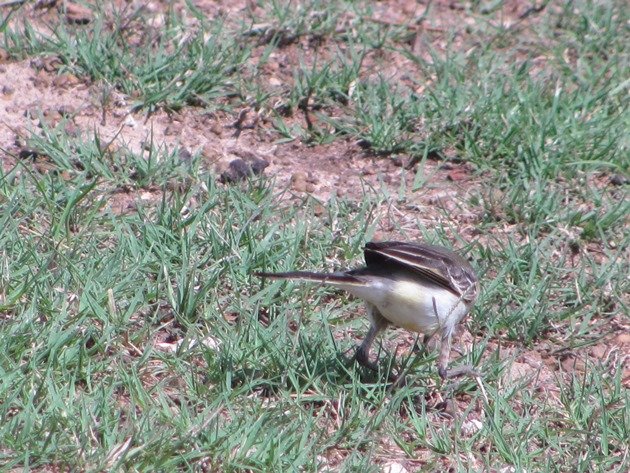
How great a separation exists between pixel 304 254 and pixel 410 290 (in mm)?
1201

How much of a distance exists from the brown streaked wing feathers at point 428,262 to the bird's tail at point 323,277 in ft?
0.59

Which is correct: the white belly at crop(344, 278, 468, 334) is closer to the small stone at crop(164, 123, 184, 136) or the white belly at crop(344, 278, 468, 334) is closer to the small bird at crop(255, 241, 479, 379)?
the small bird at crop(255, 241, 479, 379)

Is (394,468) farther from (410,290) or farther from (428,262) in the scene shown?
(428,262)

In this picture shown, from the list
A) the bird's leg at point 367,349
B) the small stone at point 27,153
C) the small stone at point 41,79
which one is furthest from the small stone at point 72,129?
the bird's leg at point 367,349

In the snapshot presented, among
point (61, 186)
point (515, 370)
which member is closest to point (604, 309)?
point (515, 370)

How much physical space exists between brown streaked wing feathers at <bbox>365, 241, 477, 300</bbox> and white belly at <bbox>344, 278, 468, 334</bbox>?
0.06 meters

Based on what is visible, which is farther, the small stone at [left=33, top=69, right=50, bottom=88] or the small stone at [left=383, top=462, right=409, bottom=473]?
the small stone at [left=33, top=69, right=50, bottom=88]

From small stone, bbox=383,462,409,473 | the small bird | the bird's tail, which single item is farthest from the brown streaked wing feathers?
small stone, bbox=383,462,409,473

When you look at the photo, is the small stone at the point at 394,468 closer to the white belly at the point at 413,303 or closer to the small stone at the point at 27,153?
the white belly at the point at 413,303

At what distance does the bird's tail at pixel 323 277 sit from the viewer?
15.8 feet

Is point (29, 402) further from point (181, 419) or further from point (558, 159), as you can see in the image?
point (558, 159)

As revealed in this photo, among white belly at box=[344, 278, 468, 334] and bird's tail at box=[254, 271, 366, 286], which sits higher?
bird's tail at box=[254, 271, 366, 286]

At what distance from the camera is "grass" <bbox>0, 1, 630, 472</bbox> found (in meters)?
4.80

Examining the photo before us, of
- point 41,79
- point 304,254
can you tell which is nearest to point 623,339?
point 304,254
